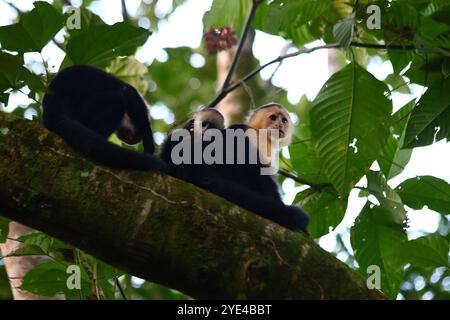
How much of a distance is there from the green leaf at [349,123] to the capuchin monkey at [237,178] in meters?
0.42

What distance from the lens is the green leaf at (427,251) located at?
3672 mm

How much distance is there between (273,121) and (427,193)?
195 cm

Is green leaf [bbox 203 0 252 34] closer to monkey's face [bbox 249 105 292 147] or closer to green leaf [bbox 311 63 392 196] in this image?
monkey's face [bbox 249 105 292 147]

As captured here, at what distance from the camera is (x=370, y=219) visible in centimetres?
459

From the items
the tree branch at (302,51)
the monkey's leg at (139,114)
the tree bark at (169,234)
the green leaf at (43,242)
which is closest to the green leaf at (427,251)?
the tree bark at (169,234)

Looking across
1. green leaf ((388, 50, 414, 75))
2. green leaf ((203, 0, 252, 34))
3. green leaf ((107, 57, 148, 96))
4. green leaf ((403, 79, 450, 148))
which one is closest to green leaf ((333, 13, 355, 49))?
green leaf ((403, 79, 450, 148))

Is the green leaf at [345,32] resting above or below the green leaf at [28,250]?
above

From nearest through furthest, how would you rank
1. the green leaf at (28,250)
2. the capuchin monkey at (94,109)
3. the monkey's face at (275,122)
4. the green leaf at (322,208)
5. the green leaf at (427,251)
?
the capuchin monkey at (94,109), the green leaf at (427,251), the green leaf at (28,250), the green leaf at (322,208), the monkey's face at (275,122)

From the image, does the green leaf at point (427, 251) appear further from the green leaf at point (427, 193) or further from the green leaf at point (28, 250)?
the green leaf at point (28, 250)

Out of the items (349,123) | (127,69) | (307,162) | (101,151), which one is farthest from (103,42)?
(127,69)

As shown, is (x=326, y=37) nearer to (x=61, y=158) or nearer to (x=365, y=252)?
(x=365, y=252)

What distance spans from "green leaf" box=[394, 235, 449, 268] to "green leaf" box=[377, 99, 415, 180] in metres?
0.97

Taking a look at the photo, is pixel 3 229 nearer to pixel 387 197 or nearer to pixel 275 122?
pixel 387 197
